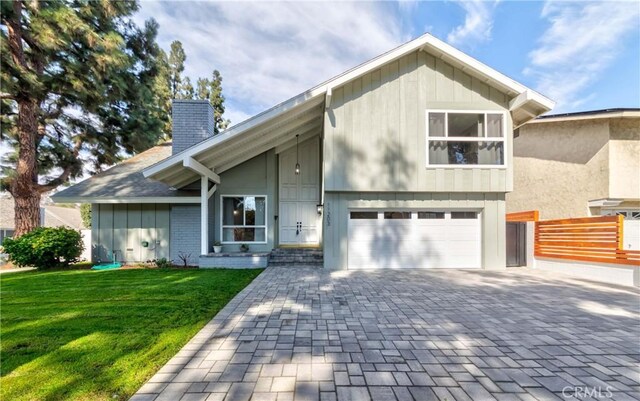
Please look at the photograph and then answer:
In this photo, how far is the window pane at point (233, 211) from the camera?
9820 mm

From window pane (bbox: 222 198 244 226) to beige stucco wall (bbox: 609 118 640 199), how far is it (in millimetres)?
13444

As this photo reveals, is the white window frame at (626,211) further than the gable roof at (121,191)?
Yes

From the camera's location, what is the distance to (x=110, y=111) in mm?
11695

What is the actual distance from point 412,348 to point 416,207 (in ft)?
18.9

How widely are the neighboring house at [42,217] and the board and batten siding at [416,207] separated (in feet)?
47.3

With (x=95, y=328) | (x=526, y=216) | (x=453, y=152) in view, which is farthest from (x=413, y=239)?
(x=95, y=328)

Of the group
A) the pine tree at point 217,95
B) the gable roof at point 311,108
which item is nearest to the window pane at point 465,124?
the gable roof at point 311,108

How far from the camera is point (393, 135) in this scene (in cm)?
805

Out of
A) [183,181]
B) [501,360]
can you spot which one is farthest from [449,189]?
[183,181]

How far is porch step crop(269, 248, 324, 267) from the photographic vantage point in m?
8.77

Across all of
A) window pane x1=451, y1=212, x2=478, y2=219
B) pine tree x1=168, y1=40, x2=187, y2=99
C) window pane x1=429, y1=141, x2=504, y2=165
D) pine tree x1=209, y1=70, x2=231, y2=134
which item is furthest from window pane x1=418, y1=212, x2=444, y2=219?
pine tree x1=168, y1=40, x2=187, y2=99

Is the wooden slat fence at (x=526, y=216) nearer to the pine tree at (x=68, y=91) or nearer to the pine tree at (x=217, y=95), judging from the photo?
the pine tree at (x=68, y=91)

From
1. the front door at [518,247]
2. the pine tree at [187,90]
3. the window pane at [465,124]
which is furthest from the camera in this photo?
the pine tree at [187,90]

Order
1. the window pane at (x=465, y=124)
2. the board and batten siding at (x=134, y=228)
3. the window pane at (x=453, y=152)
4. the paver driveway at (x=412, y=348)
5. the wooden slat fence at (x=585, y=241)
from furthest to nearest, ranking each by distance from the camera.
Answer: the board and batten siding at (x=134, y=228), the window pane at (x=465, y=124), the window pane at (x=453, y=152), the wooden slat fence at (x=585, y=241), the paver driveway at (x=412, y=348)
